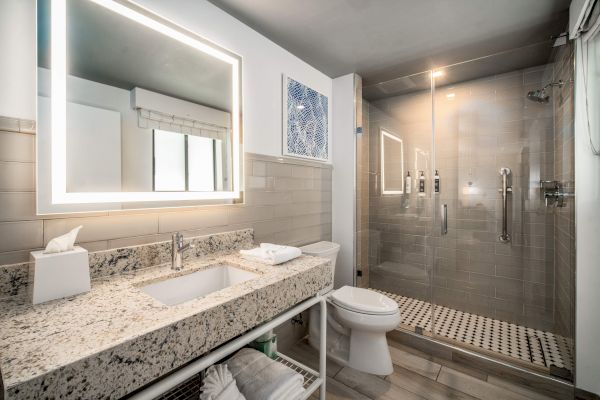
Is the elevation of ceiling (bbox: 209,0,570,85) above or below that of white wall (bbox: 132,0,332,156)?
above

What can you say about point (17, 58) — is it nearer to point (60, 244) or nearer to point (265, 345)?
point (60, 244)

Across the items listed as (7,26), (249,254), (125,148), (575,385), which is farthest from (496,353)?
(7,26)

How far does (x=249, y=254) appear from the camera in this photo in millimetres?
1430

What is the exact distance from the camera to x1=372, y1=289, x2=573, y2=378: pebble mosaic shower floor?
1.79 meters

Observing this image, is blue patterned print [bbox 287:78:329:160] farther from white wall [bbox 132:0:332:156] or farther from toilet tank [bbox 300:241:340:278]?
toilet tank [bbox 300:241:340:278]

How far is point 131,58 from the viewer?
1.24 m

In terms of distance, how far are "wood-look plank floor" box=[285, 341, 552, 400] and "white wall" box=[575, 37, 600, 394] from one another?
1.10ft

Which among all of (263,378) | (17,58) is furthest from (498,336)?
(17,58)

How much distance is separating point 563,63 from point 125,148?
108 inches

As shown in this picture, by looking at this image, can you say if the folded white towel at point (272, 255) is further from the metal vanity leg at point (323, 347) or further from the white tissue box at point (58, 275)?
the white tissue box at point (58, 275)

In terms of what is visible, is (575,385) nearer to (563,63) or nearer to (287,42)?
(563,63)

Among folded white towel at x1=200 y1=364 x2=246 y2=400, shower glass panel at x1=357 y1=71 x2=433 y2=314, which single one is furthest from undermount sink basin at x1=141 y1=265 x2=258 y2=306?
shower glass panel at x1=357 y1=71 x2=433 y2=314

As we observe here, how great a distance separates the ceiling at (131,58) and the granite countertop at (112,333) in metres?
0.89

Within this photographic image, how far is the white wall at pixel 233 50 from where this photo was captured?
0.95 m
